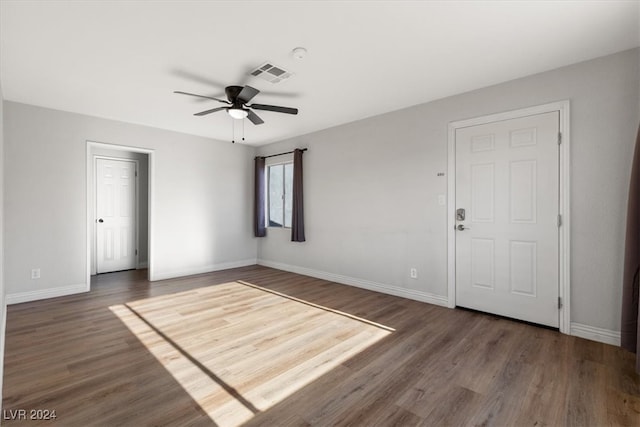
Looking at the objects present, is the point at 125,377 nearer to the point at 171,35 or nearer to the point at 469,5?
the point at 171,35

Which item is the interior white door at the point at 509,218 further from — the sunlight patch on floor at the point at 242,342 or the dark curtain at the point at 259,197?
the dark curtain at the point at 259,197

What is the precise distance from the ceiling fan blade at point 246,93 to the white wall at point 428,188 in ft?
6.46

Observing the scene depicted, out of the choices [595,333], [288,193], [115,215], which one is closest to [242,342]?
[595,333]

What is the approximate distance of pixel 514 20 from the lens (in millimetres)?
2135

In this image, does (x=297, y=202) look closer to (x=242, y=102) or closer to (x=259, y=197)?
(x=259, y=197)

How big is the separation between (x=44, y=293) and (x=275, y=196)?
380cm

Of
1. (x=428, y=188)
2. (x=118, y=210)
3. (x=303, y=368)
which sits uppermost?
(x=428, y=188)

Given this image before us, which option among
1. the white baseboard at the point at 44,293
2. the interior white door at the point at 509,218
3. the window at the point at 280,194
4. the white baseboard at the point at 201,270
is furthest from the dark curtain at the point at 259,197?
the interior white door at the point at 509,218

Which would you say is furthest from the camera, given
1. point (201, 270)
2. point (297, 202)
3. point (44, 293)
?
point (201, 270)

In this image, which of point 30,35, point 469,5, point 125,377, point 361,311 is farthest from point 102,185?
point 469,5

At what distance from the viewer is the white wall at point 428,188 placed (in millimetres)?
2568

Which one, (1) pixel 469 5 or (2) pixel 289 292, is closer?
(1) pixel 469 5

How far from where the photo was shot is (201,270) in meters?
5.52

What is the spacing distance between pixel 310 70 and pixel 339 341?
258 cm
